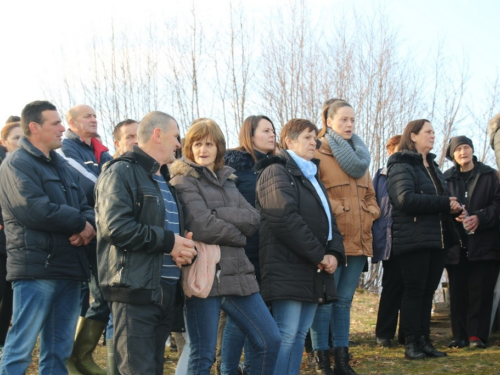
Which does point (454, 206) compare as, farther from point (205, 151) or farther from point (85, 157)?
point (85, 157)

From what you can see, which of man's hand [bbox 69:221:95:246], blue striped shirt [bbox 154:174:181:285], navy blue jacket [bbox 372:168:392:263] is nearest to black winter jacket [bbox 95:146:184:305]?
blue striped shirt [bbox 154:174:181:285]

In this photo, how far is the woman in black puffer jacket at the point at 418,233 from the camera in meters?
6.55

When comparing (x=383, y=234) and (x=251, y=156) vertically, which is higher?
(x=251, y=156)

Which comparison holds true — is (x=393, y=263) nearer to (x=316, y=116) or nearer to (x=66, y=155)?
(x=66, y=155)

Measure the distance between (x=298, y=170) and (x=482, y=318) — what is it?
333 centimetres

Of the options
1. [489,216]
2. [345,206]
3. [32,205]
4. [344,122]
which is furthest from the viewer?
[489,216]

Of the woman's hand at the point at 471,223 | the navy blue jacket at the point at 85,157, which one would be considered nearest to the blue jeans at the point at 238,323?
the navy blue jacket at the point at 85,157

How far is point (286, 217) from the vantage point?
5098 mm

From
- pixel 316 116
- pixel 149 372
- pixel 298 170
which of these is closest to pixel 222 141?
pixel 298 170

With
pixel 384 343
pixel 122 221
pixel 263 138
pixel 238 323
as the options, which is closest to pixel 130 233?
pixel 122 221

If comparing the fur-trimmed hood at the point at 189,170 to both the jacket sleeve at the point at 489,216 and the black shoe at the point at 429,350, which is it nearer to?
the black shoe at the point at 429,350

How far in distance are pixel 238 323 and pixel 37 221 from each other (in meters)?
1.55

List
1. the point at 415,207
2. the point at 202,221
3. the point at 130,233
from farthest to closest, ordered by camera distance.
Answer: the point at 415,207 → the point at 202,221 → the point at 130,233

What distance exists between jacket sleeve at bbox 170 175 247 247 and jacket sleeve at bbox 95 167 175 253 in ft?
1.54
